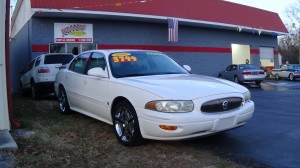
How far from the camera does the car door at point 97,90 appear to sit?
6492 millimetres

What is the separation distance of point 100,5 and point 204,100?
558 inches

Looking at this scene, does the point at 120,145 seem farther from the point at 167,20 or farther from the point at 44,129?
the point at 167,20

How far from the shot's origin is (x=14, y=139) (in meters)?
6.17

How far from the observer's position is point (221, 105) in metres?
5.48

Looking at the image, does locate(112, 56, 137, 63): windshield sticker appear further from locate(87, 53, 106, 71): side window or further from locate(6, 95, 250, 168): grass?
locate(6, 95, 250, 168): grass

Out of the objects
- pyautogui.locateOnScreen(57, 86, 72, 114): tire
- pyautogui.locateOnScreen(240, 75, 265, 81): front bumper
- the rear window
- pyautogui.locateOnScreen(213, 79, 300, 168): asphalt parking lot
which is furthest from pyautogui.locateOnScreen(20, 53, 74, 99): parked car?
pyautogui.locateOnScreen(240, 75, 265, 81): front bumper

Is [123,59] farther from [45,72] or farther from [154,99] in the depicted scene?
[45,72]

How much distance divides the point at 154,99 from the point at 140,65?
62.3 inches

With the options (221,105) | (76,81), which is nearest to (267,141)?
(221,105)

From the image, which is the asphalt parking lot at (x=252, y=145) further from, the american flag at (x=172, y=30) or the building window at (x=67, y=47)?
the american flag at (x=172, y=30)

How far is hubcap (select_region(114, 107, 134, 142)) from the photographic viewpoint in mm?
5762

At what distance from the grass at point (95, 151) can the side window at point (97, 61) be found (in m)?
1.21

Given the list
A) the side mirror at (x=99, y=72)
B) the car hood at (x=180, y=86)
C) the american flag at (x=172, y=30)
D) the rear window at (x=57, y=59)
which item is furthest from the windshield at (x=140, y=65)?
the american flag at (x=172, y=30)

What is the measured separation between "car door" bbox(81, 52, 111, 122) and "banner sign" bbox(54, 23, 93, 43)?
11.5 m
